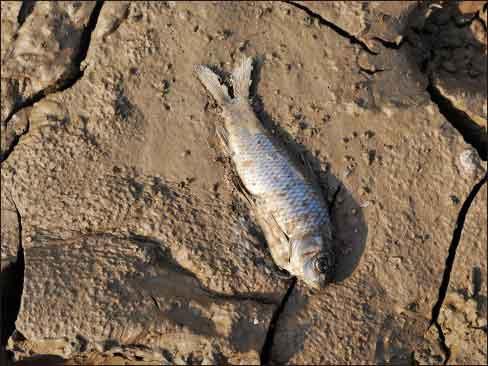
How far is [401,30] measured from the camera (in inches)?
154

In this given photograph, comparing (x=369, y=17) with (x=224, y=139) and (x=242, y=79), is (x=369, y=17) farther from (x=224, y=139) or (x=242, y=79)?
(x=224, y=139)

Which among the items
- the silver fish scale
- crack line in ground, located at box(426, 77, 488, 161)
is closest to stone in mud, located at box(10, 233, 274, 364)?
the silver fish scale

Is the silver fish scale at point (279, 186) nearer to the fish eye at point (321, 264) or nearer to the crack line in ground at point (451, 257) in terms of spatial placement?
the fish eye at point (321, 264)

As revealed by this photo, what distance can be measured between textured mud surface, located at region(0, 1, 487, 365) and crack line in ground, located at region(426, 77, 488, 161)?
0.04 ft

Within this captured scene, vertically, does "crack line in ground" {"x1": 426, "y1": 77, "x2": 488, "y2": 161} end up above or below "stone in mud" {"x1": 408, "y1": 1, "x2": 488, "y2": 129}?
below

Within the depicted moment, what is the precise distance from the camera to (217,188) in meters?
3.57

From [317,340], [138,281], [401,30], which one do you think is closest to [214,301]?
[138,281]

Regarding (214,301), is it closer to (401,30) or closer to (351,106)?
(351,106)

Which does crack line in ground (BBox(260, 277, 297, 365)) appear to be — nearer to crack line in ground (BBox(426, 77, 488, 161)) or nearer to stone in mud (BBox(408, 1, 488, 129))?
crack line in ground (BBox(426, 77, 488, 161))

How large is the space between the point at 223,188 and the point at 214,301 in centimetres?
84

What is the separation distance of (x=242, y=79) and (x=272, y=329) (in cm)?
192

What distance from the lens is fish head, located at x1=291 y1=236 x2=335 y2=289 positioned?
336 cm

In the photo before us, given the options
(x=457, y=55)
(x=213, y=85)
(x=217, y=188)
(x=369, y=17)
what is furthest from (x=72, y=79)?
(x=457, y=55)

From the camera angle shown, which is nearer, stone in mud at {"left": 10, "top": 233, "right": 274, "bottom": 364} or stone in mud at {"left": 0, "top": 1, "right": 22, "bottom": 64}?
stone in mud at {"left": 10, "top": 233, "right": 274, "bottom": 364}
